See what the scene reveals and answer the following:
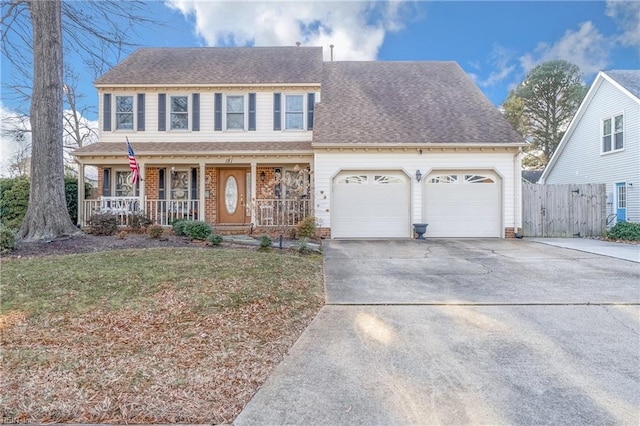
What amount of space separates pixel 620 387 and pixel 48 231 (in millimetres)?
10585

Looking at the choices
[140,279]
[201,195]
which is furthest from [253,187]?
[140,279]

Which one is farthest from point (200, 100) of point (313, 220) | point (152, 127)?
point (313, 220)

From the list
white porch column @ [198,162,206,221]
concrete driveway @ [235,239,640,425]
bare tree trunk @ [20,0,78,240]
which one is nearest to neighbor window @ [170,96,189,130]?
white porch column @ [198,162,206,221]

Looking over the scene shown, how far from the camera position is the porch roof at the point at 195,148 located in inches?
476

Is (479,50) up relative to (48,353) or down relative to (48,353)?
up

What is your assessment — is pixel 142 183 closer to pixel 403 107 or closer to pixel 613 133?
pixel 403 107

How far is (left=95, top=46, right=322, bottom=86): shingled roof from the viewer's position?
13.3 m

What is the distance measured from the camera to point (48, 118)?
868 cm

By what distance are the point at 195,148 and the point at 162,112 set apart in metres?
2.37

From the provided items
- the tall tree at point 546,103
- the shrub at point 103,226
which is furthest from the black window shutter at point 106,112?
the tall tree at point 546,103

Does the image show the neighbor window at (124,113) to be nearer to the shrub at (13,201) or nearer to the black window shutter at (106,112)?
the black window shutter at (106,112)

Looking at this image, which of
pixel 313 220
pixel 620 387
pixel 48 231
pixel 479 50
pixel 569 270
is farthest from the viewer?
pixel 479 50

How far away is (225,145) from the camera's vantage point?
12719 mm

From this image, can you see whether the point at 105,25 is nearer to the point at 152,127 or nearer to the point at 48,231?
the point at 152,127
